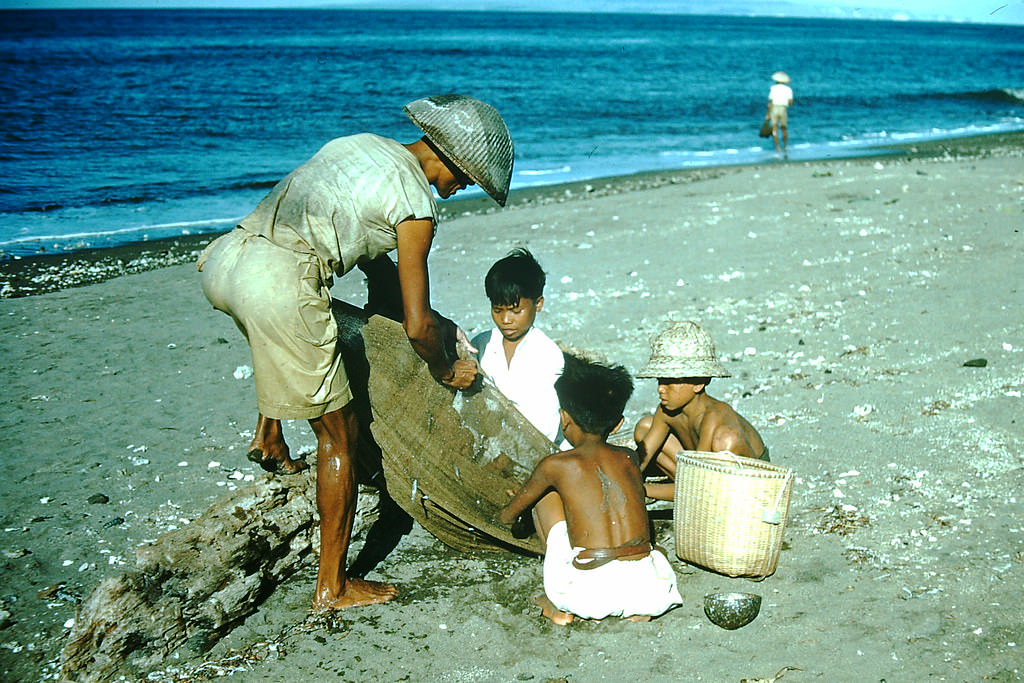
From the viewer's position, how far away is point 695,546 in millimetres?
3561

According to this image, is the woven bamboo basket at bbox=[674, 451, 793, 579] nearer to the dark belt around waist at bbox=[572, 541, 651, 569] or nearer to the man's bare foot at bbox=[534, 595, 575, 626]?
the dark belt around waist at bbox=[572, 541, 651, 569]

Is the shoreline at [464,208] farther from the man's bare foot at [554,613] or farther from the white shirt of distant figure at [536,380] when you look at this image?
the man's bare foot at [554,613]

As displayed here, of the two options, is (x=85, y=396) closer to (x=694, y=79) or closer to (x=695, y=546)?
(x=695, y=546)

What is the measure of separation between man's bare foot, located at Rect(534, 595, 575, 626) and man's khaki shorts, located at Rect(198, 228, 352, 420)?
111 cm

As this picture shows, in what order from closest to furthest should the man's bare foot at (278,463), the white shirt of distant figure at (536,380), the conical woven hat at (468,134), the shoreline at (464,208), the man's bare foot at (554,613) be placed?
the conical woven hat at (468,134) < the man's bare foot at (554,613) < the man's bare foot at (278,463) < the white shirt of distant figure at (536,380) < the shoreline at (464,208)

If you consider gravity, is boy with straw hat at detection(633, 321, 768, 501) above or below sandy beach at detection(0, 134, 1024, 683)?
above

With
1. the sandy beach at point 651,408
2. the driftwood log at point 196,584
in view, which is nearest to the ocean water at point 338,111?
the sandy beach at point 651,408

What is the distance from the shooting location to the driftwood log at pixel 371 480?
3.36 m

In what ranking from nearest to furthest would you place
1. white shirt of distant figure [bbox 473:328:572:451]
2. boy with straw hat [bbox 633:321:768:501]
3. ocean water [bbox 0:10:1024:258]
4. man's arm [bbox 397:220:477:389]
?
1. man's arm [bbox 397:220:477:389]
2. boy with straw hat [bbox 633:321:768:501]
3. white shirt of distant figure [bbox 473:328:572:451]
4. ocean water [bbox 0:10:1024:258]

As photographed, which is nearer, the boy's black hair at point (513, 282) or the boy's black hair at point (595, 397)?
the boy's black hair at point (595, 397)

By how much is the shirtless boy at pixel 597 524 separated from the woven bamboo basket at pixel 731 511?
219mm

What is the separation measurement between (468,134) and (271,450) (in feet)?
5.43


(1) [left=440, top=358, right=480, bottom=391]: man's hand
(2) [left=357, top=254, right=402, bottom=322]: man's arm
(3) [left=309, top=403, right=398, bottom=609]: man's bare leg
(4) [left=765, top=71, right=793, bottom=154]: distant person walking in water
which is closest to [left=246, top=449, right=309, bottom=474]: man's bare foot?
(3) [left=309, top=403, right=398, bottom=609]: man's bare leg

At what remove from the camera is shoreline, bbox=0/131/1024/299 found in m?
8.99
